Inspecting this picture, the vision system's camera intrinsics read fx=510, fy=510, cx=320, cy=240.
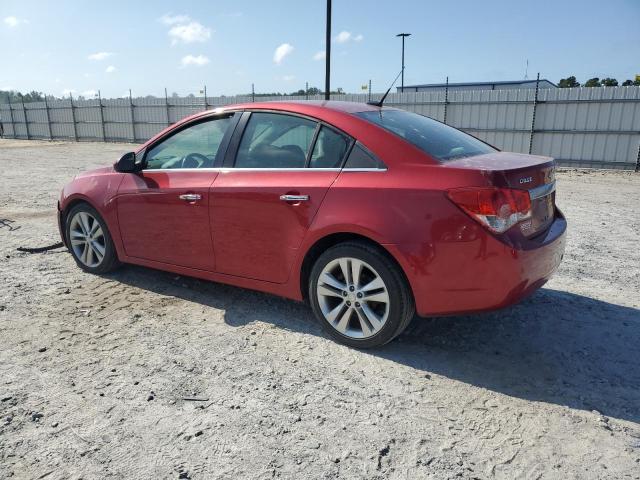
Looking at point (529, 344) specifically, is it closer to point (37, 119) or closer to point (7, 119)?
point (37, 119)

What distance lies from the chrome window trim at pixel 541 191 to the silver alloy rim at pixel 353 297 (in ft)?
3.41

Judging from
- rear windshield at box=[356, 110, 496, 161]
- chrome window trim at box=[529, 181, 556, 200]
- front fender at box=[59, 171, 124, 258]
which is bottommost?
front fender at box=[59, 171, 124, 258]

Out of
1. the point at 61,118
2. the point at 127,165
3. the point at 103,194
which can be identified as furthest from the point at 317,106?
the point at 61,118

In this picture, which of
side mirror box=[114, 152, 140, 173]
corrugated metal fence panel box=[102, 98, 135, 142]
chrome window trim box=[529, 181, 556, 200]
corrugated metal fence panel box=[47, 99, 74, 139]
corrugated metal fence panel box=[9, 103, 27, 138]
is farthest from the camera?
corrugated metal fence panel box=[9, 103, 27, 138]

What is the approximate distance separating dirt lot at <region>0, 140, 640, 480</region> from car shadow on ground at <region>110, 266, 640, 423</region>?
0.01 meters

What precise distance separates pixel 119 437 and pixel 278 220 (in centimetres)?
165

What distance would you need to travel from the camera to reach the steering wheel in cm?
405

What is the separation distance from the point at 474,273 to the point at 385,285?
542 millimetres

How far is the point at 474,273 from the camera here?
2904mm

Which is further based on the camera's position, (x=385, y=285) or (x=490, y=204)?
(x=385, y=285)

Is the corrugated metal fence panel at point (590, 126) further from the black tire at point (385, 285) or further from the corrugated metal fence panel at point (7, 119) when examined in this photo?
the corrugated metal fence panel at point (7, 119)

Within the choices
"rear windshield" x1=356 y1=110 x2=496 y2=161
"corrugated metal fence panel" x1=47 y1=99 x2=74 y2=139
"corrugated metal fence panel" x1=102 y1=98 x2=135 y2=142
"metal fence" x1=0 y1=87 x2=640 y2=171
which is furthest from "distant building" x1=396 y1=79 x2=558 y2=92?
"rear windshield" x1=356 y1=110 x2=496 y2=161

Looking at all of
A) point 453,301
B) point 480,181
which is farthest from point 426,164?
point 453,301

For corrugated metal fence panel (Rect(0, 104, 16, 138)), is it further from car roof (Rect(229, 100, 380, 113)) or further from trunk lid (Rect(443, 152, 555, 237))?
trunk lid (Rect(443, 152, 555, 237))
